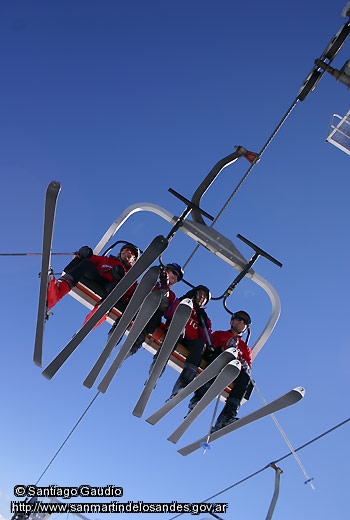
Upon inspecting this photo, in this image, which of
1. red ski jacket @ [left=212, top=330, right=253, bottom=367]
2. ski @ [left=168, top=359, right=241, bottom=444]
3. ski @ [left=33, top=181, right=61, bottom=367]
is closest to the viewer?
ski @ [left=33, top=181, right=61, bottom=367]

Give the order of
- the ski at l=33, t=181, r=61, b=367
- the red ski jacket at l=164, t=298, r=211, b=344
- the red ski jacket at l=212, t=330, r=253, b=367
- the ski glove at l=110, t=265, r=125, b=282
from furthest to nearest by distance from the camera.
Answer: the red ski jacket at l=212, t=330, r=253, b=367 → the red ski jacket at l=164, t=298, r=211, b=344 → the ski glove at l=110, t=265, r=125, b=282 → the ski at l=33, t=181, r=61, b=367

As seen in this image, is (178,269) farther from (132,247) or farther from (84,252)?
(84,252)

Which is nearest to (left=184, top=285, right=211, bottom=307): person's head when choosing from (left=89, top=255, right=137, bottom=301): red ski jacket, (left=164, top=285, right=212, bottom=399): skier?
(left=164, top=285, right=212, bottom=399): skier

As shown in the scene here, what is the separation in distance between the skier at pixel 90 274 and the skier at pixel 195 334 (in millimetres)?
685

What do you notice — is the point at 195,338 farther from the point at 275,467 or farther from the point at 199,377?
the point at 275,467

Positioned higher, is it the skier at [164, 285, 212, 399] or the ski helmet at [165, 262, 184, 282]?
the ski helmet at [165, 262, 184, 282]

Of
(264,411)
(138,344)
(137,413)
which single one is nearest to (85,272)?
(138,344)

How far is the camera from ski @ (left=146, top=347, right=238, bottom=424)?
4.68 meters

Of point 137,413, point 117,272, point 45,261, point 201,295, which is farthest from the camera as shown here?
point 201,295

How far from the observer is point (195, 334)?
5695mm

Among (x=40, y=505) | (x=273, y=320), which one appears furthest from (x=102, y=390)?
(x=40, y=505)

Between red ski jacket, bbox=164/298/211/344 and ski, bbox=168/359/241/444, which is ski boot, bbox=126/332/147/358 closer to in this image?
red ski jacket, bbox=164/298/211/344

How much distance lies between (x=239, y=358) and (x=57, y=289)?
1.96 m

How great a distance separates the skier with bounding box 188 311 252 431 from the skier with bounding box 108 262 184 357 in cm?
66
